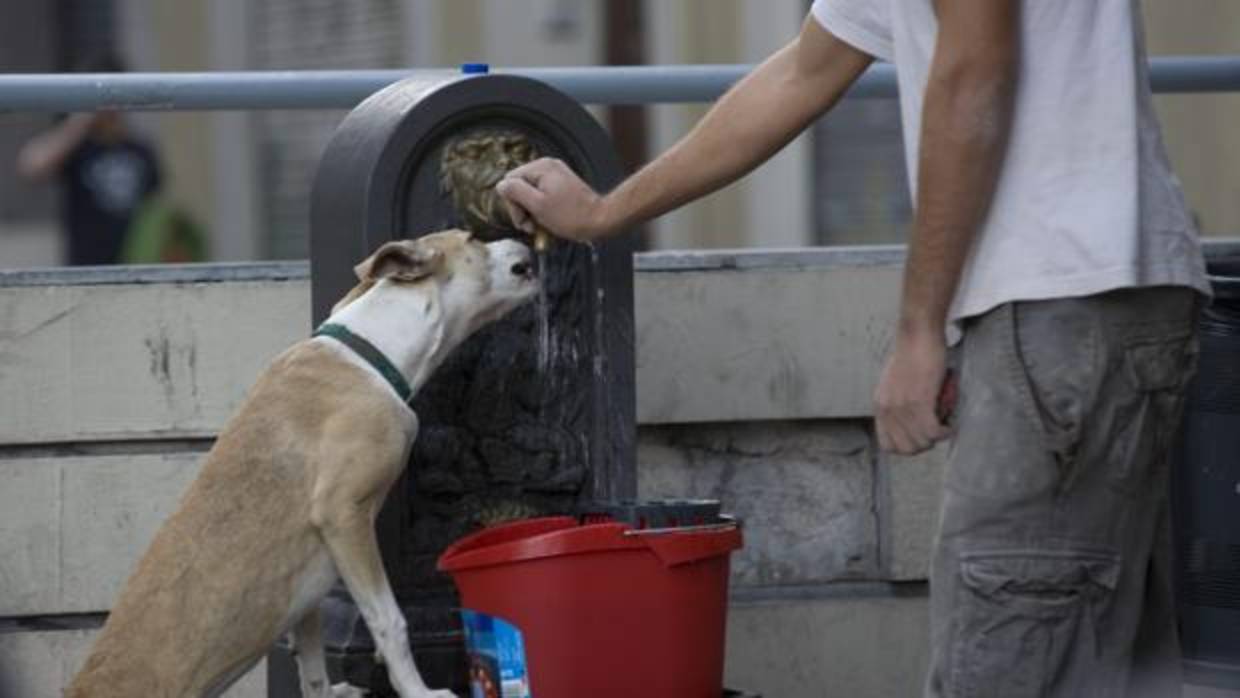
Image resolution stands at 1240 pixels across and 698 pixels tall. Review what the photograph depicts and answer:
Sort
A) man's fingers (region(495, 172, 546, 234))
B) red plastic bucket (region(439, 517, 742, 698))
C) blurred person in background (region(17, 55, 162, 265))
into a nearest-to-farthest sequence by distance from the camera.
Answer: man's fingers (region(495, 172, 546, 234))
red plastic bucket (region(439, 517, 742, 698))
blurred person in background (region(17, 55, 162, 265))

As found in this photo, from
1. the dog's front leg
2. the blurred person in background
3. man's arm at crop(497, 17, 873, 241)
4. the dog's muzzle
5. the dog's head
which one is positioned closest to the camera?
man's arm at crop(497, 17, 873, 241)

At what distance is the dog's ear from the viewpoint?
4988mm

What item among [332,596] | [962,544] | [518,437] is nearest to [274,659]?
[332,596]

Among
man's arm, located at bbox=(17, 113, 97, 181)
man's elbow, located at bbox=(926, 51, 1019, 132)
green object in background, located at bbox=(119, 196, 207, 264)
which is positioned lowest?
man's elbow, located at bbox=(926, 51, 1019, 132)

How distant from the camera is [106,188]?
11.4m

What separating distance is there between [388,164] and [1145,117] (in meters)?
1.96

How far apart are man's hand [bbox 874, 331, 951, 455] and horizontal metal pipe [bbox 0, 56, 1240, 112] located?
2.23 metres

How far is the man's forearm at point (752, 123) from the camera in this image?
3883mm

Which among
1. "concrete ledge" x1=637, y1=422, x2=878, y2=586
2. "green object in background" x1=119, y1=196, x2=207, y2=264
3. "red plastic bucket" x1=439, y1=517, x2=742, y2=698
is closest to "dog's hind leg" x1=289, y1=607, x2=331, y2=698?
"red plastic bucket" x1=439, y1=517, x2=742, y2=698

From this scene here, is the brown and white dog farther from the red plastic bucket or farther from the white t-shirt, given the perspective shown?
the white t-shirt

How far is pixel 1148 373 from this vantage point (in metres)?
3.44

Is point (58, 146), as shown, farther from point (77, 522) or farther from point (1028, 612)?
point (1028, 612)

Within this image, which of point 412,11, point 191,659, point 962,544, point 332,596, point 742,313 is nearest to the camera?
point 962,544

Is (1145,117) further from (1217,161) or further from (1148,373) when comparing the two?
(1217,161)
